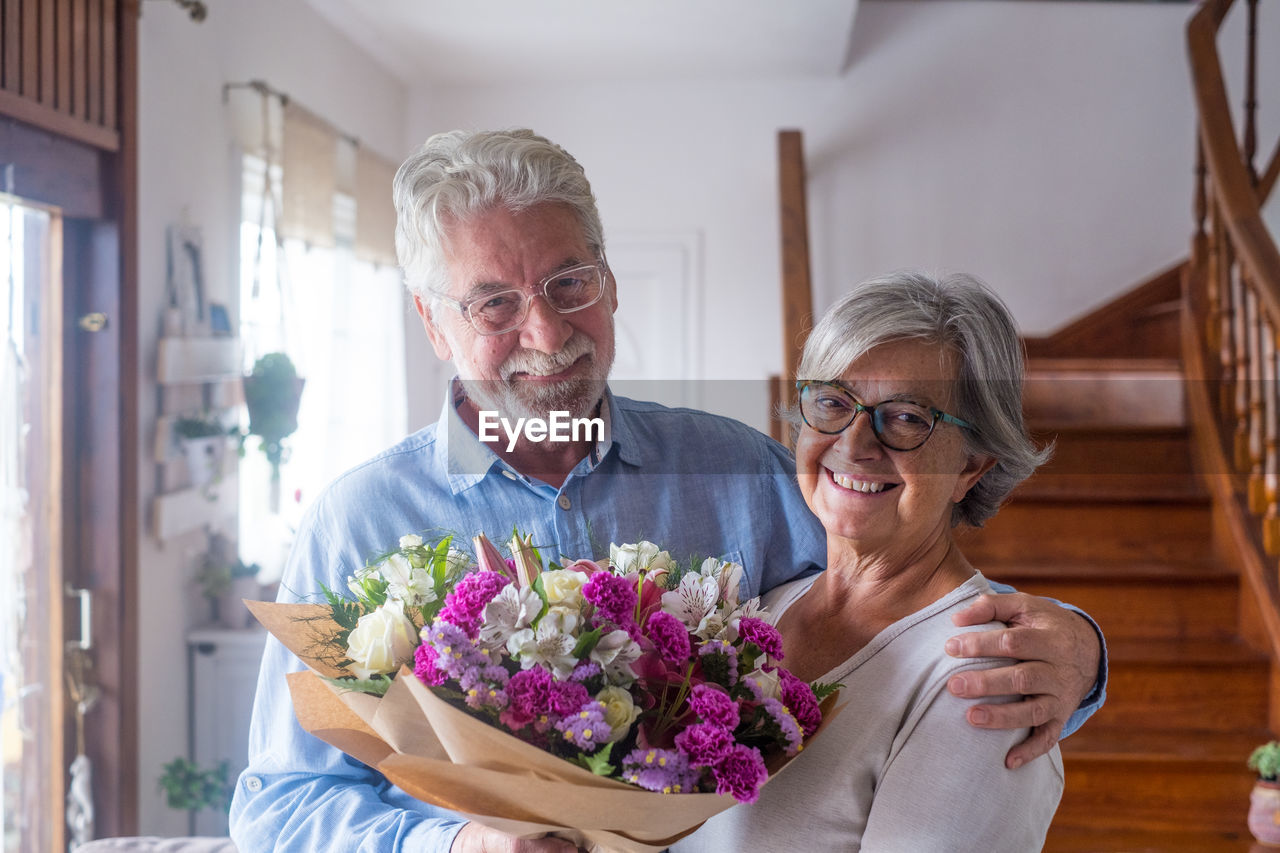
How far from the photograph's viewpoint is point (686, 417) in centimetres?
127

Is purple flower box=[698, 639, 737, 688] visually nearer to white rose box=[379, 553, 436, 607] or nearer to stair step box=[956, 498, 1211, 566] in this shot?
white rose box=[379, 553, 436, 607]

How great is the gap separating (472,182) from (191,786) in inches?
82.8

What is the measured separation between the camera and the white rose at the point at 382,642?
0.79 m

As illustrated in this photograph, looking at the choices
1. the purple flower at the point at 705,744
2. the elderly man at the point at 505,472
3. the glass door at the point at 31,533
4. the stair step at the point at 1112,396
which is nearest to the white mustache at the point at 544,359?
the elderly man at the point at 505,472

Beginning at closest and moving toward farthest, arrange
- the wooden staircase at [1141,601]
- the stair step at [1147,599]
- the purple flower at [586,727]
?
the purple flower at [586,727] → the wooden staircase at [1141,601] → the stair step at [1147,599]

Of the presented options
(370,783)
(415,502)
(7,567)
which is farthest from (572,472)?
(7,567)

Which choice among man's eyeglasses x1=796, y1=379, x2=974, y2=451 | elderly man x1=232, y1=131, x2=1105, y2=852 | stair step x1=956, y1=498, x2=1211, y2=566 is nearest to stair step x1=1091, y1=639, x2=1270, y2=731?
stair step x1=956, y1=498, x2=1211, y2=566

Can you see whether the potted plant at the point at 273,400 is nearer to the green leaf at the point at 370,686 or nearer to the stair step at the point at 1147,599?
the stair step at the point at 1147,599

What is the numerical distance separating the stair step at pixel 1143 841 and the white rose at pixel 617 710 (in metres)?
2.14

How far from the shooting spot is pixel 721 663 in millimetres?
819

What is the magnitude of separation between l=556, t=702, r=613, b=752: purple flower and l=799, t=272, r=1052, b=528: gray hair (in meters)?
0.44

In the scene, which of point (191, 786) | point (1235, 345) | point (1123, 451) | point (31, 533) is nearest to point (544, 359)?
point (31, 533)

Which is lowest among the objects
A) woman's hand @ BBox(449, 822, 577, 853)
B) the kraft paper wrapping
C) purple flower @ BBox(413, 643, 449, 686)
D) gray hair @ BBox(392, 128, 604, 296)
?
woman's hand @ BBox(449, 822, 577, 853)

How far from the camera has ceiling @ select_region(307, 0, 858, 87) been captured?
3.61 meters
